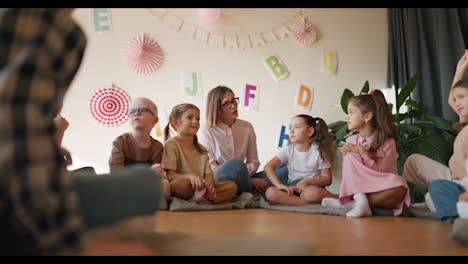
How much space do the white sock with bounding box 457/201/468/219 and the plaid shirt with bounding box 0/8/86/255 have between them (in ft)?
3.67

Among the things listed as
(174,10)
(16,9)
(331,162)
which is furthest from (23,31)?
(174,10)

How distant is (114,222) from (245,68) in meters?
2.47

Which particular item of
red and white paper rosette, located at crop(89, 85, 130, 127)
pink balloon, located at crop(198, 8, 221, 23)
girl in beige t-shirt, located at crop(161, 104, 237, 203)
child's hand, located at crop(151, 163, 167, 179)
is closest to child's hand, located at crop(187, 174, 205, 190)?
girl in beige t-shirt, located at crop(161, 104, 237, 203)

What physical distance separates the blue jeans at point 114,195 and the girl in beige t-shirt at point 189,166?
3.80 feet

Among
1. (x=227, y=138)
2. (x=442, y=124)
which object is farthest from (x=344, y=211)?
(x=442, y=124)

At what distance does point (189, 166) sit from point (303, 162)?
1.71 ft

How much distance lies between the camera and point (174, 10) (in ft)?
9.78

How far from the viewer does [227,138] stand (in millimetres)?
2266

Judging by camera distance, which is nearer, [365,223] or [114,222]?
[114,222]

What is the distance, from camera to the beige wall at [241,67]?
9.45 feet

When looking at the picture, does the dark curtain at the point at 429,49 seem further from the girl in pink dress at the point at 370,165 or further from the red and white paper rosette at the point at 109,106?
the red and white paper rosette at the point at 109,106

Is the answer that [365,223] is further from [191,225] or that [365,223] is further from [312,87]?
[312,87]

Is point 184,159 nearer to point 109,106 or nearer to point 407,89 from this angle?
point 109,106
